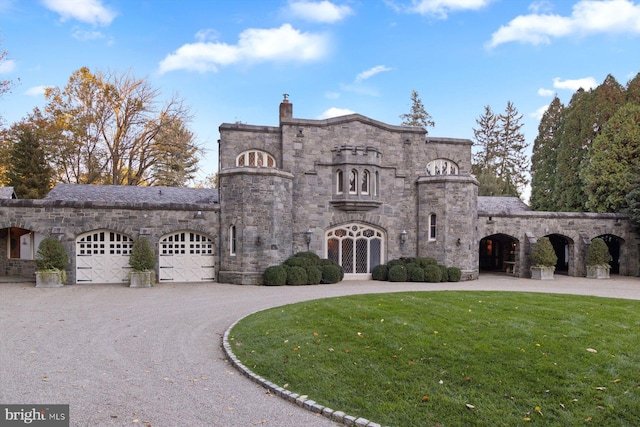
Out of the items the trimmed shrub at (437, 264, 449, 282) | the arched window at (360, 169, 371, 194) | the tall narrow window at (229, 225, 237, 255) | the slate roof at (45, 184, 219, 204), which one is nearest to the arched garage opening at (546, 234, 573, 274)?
the trimmed shrub at (437, 264, 449, 282)

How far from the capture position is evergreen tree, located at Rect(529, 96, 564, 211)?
33188mm

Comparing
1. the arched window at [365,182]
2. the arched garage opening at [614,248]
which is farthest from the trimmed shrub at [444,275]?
the arched garage opening at [614,248]

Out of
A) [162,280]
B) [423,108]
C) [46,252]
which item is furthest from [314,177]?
[423,108]

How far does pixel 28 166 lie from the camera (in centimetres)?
2883

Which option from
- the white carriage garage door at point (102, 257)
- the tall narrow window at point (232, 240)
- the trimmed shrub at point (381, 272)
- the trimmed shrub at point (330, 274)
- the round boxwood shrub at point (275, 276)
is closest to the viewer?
the round boxwood shrub at point (275, 276)

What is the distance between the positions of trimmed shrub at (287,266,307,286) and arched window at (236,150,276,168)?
4.99 m

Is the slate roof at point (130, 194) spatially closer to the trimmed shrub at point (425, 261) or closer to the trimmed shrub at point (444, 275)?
the trimmed shrub at point (425, 261)

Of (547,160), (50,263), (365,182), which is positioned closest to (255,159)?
(365,182)

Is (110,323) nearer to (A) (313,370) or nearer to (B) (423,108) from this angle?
(A) (313,370)

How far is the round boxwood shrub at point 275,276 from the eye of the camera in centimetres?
1752

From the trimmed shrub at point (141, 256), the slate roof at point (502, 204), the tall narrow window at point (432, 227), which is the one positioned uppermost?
the slate roof at point (502, 204)

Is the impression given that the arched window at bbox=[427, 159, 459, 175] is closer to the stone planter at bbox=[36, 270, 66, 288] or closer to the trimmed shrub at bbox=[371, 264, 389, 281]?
the trimmed shrub at bbox=[371, 264, 389, 281]

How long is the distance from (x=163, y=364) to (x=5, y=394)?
6.91ft

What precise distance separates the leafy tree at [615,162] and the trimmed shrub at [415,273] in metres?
13.4
